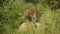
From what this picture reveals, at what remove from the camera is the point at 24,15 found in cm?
627

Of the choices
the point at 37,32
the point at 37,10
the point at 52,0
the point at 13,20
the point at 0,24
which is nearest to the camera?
the point at 37,32

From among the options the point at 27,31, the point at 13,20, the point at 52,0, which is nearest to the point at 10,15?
the point at 13,20

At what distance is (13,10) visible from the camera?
20.6 ft

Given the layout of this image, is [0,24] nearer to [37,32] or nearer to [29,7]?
[37,32]

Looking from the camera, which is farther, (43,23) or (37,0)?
(37,0)

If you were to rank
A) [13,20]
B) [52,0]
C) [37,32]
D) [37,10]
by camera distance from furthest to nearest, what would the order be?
[52,0] → [37,10] → [13,20] → [37,32]

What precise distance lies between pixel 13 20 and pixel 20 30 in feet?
2.30

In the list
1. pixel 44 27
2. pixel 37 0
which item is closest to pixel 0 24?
pixel 44 27

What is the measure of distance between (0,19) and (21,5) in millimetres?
1042

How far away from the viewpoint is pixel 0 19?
5.83 metres

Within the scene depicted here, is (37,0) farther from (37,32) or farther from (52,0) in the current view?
(37,32)

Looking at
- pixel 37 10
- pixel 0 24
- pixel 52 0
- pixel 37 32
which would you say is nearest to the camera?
A: pixel 37 32

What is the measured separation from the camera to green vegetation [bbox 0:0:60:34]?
17.4 ft

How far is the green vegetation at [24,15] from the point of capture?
532 centimetres
